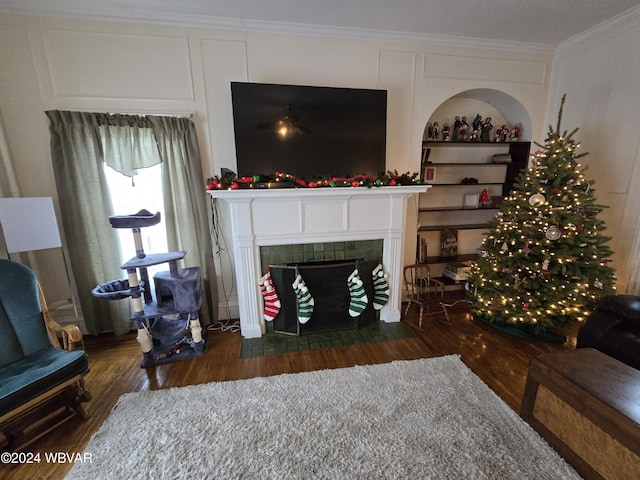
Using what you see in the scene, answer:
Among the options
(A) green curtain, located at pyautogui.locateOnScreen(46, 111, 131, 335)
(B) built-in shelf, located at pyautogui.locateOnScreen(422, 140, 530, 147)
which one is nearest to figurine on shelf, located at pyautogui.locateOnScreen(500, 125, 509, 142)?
(B) built-in shelf, located at pyautogui.locateOnScreen(422, 140, 530, 147)

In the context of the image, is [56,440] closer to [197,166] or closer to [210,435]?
[210,435]

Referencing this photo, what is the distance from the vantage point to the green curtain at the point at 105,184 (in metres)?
2.27

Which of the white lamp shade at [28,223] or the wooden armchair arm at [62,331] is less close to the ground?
the white lamp shade at [28,223]

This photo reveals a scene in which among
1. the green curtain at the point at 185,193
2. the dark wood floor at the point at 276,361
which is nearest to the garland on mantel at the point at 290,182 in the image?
the green curtain at the point at 185,193

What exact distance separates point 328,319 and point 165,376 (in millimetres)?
1425

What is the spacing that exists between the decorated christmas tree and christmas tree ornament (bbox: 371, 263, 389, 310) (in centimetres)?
98

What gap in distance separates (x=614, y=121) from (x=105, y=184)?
4786mm

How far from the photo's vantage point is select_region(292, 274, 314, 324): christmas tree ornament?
2.42 metres

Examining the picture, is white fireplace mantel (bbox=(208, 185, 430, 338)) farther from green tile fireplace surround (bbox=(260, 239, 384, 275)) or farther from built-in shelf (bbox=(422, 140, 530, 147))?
built-in shelf (bbox=(422, 140, 530, 147))

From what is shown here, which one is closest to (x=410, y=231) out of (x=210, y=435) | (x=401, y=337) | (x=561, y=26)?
(x=401, y=337)

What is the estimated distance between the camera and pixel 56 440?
1.58 m

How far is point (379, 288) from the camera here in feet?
8.78

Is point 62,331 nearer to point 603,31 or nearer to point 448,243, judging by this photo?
point 448,243

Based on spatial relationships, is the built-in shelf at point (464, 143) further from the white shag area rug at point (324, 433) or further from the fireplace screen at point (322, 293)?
the white shag area rug at point (324, 433)
